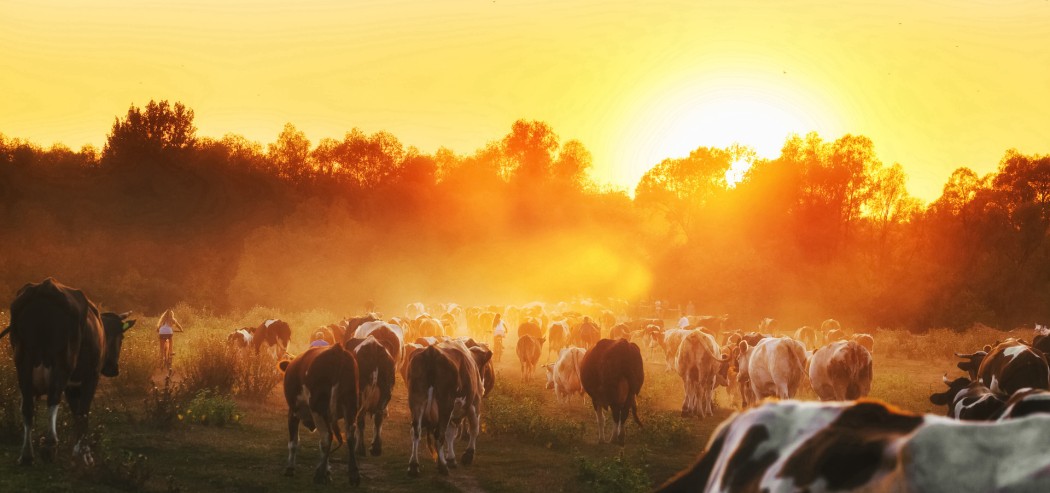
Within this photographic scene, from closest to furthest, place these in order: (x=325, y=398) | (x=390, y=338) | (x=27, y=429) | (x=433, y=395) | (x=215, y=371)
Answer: (x=27, y=429), (x=325, y=398), (x=433, y=395), (x=215, y=371), (x=390, y=338)

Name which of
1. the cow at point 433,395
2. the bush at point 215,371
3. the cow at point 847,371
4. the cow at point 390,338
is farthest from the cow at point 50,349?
the cow at point 847,371

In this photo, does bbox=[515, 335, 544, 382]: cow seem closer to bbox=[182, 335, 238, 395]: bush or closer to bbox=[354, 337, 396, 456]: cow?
bbox=[182, 335, 238, 395]: bush

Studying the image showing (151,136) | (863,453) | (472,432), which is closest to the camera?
(863,453)

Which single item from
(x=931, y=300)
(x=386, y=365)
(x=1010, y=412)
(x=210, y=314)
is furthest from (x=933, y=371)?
(x=210, y=314)

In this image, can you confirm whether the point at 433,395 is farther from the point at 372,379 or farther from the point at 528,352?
the point at 528,352

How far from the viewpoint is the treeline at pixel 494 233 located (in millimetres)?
49375

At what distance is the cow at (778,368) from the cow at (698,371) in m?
1.72

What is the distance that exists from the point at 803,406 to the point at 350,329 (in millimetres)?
22175

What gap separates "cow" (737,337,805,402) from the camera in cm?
1892

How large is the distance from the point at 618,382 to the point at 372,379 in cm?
585

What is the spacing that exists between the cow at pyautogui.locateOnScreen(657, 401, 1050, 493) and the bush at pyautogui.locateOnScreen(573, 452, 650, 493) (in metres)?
8.09

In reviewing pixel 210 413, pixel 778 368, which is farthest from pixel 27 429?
pixel 778 368

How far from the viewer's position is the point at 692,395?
866 inches

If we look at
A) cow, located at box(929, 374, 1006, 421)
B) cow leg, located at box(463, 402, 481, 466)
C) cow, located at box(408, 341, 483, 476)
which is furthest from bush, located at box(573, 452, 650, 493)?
cow, located at box(929, 374, 1006, 421)
